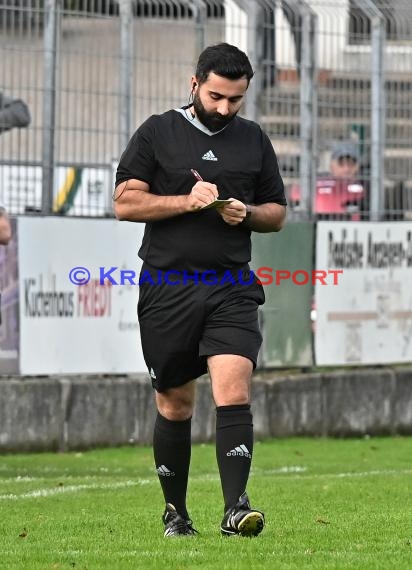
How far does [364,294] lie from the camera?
15.7m

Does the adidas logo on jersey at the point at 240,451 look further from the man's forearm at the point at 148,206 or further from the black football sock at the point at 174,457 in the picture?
the man's forearm at the point at 148,206

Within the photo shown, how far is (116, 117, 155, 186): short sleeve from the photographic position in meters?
7.53

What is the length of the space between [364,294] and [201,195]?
859cm

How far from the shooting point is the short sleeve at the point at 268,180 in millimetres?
7727

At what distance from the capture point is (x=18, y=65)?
44.4 feet

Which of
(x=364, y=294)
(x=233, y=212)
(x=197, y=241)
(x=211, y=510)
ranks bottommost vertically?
(x=211, y=510)

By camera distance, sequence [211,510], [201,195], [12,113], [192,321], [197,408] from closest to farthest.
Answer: [201,195], [192,321], [211,510], [12,113], [197,408]

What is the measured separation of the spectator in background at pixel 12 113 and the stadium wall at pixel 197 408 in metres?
2.02

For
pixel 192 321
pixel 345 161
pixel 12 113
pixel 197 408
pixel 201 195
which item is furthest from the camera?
pixel 345 161

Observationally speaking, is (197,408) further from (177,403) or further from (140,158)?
(140,158)

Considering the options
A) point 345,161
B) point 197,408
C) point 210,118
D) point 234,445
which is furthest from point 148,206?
point 345,161

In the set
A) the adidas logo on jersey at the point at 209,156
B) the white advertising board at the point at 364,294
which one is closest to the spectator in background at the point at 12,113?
the white advertising board at the point at 364,294

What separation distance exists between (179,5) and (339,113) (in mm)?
2077

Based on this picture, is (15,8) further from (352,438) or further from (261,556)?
(261,556)
